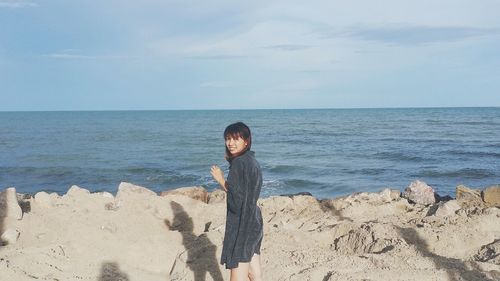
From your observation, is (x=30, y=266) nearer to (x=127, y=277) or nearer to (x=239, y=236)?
(x=127, y=277)

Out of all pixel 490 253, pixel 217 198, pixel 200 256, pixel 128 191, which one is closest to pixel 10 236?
pixel 128 191

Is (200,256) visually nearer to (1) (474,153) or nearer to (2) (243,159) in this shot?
(2) (243,159)

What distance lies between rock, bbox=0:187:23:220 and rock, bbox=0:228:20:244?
492 millimetres

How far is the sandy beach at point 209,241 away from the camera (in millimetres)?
5285

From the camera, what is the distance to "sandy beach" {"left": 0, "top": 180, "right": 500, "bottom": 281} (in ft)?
17.3

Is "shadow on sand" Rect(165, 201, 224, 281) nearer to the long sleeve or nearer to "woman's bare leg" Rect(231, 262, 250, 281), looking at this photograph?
"woman's bare leg" Rect(231, 262, 250, 281)

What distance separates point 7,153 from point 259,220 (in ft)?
82.7

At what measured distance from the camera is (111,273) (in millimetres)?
5465

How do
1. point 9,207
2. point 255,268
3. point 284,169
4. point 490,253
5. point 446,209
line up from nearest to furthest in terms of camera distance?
point 255,268, point 490,253, point 9,207, point 446,209, point 284,169

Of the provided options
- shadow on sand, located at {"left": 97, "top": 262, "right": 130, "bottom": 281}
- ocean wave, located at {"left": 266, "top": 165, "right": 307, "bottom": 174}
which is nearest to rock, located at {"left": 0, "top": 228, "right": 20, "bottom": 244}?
shadow on sand, located at {"left": 97, "top": 262, "right": 130, "bottom": 281}

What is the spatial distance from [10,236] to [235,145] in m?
3.75

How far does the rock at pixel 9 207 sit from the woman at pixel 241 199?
395 cm

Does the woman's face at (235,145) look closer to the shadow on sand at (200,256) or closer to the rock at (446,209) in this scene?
the shadow on sand at (200,256)

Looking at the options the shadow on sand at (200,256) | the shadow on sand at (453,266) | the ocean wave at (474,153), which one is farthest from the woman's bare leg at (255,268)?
the ocean wave at (474,153)
